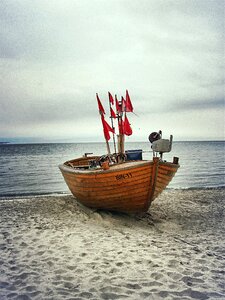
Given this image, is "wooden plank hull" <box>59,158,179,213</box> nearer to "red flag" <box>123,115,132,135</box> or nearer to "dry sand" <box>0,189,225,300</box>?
"dry sand" <box>0,189,225,300</box>

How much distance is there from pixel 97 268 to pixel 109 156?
20.3ft

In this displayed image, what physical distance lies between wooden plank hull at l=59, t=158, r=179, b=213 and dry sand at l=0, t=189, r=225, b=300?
1.73 ft

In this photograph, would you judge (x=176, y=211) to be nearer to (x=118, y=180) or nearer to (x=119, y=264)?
(x=118, y=180)

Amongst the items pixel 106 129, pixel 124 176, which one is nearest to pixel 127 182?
pixel 124 176

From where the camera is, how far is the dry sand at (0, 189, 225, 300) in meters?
4.29

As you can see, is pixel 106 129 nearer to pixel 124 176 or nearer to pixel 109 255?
pixel 124 176

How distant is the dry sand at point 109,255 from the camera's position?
4.29 meters

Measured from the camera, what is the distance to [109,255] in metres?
5.66

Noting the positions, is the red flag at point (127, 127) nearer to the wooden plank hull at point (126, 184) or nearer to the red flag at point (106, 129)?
the red flag at point (106, 129)

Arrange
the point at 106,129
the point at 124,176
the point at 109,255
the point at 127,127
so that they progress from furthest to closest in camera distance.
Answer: the point at 106,129 < the point at 127,127 < the point at 124,176 < the point at 109,255

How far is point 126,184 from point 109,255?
2836 millimetres

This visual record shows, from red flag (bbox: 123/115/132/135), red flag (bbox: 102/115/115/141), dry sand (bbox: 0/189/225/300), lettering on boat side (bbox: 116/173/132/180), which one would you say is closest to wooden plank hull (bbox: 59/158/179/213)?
lettering on boat side (bbox: 116/173/132/180)

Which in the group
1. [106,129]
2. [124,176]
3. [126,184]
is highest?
[106,129]

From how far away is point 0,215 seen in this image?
30.5ft
